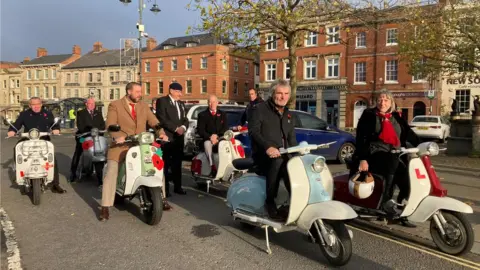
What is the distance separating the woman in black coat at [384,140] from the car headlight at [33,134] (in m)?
5.45

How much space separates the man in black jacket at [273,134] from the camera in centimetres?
460

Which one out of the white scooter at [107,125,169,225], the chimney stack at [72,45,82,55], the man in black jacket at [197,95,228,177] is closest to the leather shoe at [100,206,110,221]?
the white scooter at [107,125,169,225]

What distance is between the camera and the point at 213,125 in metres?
8.30

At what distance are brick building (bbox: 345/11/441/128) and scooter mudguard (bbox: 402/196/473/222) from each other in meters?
33.3

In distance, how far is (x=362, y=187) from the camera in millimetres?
5055

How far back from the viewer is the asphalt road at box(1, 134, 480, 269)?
4.31 metres

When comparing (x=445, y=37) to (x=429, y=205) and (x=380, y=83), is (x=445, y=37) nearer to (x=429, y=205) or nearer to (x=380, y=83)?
(x=429, y=205)

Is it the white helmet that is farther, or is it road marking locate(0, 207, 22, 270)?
the white helmet

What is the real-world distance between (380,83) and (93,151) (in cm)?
3501

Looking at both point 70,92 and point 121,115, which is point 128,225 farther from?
point 70,92

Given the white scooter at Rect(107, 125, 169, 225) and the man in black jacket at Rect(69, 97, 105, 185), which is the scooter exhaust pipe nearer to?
the white scooter at Rect(107, 125, 169, 225)

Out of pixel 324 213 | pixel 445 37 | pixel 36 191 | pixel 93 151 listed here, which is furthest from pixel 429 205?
pixel 445 37

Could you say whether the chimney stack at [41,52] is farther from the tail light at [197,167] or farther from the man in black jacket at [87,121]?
the tail light at [197,167]

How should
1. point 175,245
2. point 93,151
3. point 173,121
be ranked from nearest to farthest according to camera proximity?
point 175,245 < point 173,121 < point 93,151
